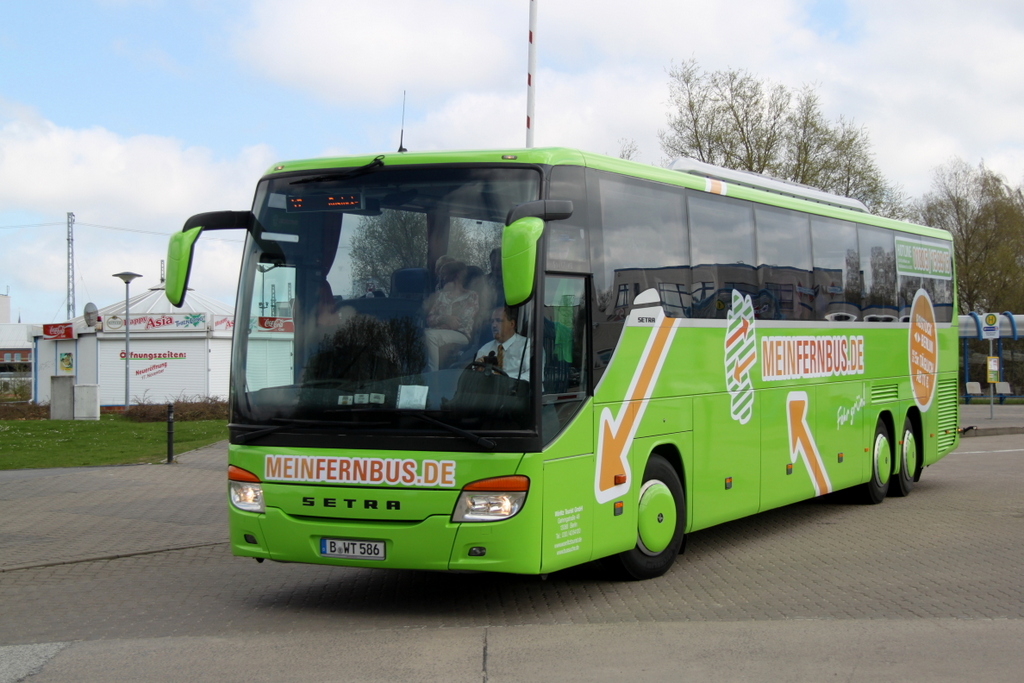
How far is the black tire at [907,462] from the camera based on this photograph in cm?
1421

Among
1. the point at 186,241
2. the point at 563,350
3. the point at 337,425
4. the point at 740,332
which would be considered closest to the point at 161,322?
the point at 740,332

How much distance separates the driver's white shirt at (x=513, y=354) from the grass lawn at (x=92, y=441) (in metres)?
13.7

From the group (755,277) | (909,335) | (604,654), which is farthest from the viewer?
(909,335)

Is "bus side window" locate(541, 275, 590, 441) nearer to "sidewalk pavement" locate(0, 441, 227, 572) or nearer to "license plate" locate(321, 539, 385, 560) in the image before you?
"license plate" locate(321, 539, 385, 560)

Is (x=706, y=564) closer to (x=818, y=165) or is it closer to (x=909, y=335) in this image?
(x=909, y=335)

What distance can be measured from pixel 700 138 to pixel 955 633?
4047 centimetres

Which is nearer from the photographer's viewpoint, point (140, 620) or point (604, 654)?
point (604, 654)

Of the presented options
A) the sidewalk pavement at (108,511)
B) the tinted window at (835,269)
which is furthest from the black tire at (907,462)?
the sidewalk pavement at (108,511)

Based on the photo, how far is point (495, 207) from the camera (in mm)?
7414

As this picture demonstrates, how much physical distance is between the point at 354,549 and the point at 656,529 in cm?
262

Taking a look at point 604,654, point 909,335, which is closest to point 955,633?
point 604,654

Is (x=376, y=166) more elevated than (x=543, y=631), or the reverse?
(x=376, y=166)

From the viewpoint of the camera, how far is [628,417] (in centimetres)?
826

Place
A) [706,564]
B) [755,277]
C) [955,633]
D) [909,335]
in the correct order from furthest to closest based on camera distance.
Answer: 1. [909,335]
2. [755,277]
3. [706,564]
4. [955,633]
